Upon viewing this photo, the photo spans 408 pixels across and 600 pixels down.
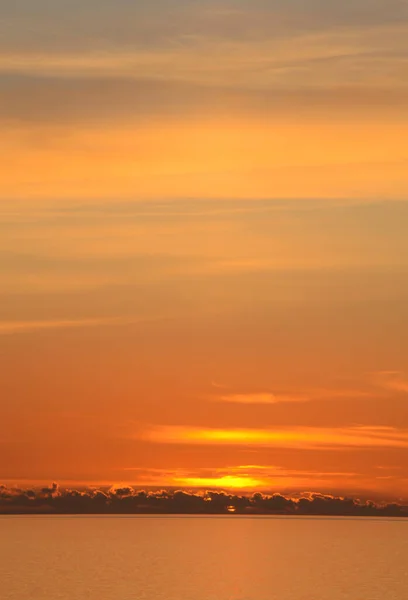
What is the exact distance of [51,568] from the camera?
197 m

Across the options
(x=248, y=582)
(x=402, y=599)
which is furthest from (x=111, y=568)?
(x=402, y=599)

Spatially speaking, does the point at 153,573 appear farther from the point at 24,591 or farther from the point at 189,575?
the point at 24,591

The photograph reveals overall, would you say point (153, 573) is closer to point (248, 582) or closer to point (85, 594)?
point (248, 582)

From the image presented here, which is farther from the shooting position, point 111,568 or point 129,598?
point 111,568

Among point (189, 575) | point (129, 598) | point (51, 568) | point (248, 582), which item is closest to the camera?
point (129, 598)

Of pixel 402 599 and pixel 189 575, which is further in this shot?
pixel 189 575

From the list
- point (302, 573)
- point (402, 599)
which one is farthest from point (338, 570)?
point (402, 599)

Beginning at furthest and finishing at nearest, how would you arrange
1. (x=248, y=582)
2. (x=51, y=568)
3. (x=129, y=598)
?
(x=51, y=568)
(x=248, y=582)
(x=129, y=598)

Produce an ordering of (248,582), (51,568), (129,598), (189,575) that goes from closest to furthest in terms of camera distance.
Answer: (129,598)
(248,582)
(189,575)
(51,568)

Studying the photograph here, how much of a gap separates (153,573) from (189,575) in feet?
18.9

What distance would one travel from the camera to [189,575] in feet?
598

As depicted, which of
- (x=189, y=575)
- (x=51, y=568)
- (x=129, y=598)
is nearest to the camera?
(x=129, y=598)

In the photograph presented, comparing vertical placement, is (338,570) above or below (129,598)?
above

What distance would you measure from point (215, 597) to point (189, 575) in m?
35.4
